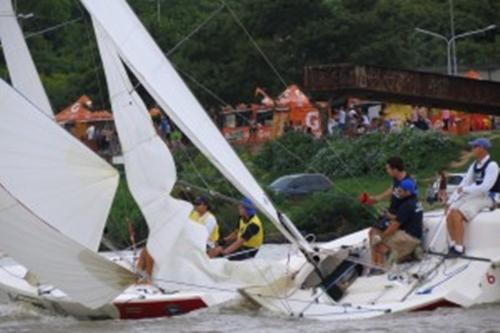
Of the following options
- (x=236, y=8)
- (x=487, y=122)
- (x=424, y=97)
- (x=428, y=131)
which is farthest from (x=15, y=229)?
(x=236, y=8)

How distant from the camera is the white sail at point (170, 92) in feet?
53.6

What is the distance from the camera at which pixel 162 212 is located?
16.6 metres

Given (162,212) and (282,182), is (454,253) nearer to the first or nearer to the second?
(162,212)

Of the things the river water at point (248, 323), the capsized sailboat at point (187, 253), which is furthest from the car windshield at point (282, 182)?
the capsized sailboat at point (187, 253)

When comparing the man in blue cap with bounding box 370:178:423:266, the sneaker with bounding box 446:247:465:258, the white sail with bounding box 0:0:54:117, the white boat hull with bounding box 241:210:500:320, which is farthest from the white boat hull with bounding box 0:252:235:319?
the white sail with bounding box 0:0:54:117

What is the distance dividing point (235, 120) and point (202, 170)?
69.8ft

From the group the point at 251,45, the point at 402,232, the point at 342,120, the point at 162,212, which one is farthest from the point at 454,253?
the point at 251,45

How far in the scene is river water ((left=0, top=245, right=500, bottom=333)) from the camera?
15.9 meters

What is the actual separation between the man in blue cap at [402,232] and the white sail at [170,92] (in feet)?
3.62

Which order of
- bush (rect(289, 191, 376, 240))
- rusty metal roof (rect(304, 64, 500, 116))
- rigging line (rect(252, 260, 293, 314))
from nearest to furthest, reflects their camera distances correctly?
rigging line (rect(252, 260, 293, 314))
rusty metal roof (rect(304, 64, 500, 116))
bush (rect(289, 191, 376, 240))

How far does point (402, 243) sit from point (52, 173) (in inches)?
166

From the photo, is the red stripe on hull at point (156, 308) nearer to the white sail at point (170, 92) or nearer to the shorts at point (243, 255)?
the white sail at point (170, 92)

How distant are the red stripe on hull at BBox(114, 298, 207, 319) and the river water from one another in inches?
3.6

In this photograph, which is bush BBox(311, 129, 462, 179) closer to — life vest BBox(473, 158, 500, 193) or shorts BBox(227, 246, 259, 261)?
shorts BBox(227, 246, 259, 261)
